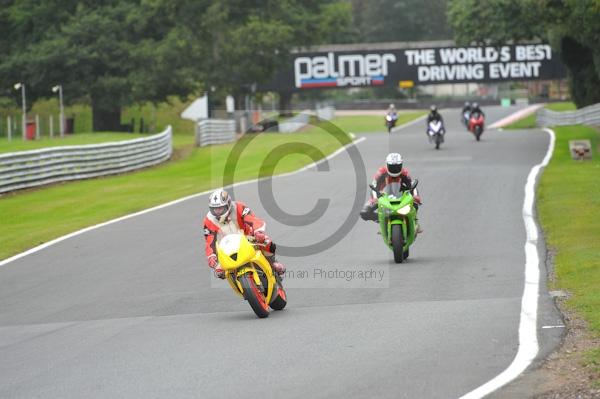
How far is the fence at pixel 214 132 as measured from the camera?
47938mm

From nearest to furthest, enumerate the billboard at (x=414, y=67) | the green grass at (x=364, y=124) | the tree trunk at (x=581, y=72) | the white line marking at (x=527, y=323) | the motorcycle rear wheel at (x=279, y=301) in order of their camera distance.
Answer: the white line marking at (x=527, y=323)
the motorcycle rear wheel at (x=279, y=301)
the tree trunk at (x=581, y=72)
the green grass at (x=364, y=124)
the billboard at (x=414, y=67)

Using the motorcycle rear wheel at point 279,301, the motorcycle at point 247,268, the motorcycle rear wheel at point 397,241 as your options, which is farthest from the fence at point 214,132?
the motorcycle at point 247,268

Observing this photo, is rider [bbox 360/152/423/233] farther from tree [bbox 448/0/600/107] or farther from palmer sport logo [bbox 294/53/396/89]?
palmer sport logo [bbox 294/53/396/89]

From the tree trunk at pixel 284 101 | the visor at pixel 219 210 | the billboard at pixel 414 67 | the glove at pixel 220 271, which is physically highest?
the billboard at pixel 414 67

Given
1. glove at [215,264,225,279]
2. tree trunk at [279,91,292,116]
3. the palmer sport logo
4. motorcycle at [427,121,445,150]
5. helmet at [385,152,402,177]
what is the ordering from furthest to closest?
1. tree trunk at [279,91,292,116]
2. the palmer sport logo
3. motorcycle at [427,121,445,150]
4. helmet at [385,152,402,177]
5. glove at [215,264,225,279]

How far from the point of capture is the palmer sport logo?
73438 mm

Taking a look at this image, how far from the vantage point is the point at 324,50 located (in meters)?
75.2

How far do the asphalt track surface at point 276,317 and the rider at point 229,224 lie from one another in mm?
724

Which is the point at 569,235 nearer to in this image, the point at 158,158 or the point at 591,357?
the point at 591,357

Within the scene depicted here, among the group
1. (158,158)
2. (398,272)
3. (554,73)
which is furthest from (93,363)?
(554,73)

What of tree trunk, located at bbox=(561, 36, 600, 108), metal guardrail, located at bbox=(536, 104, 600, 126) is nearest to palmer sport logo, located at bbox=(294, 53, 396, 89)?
metal guardrail, located at bbox=(536, 104, 600, 126)

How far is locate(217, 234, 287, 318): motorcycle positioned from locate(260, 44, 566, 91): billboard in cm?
6084

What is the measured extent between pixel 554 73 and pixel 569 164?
4229 centimetres

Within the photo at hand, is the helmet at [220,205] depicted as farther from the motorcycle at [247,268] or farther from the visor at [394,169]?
the visor at [394,169]
